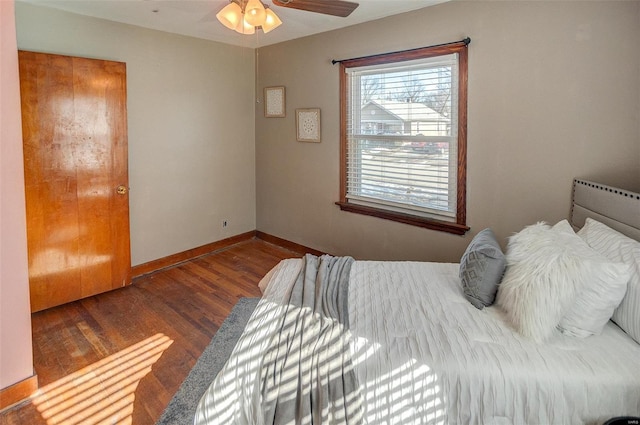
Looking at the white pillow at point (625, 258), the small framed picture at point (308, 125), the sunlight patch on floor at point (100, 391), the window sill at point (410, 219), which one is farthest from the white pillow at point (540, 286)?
the small framed picture at point (308, 125)

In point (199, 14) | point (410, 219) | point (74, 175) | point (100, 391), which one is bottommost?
point (100, 391)

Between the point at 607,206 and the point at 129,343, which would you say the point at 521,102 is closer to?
the point at 607,206

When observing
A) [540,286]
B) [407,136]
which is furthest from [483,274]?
[407,136]

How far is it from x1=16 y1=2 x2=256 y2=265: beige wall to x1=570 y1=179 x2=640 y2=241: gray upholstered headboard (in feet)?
12.1

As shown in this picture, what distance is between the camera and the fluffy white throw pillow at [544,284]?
5.61 ft

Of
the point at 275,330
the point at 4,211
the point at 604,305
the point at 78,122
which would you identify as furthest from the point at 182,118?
the point at 604,305

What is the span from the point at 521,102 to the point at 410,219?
53.0 inches

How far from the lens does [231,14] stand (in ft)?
7.74

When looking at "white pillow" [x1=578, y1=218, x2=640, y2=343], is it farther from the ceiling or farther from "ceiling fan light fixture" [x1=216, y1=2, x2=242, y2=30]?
"ceiling fan light fixture" [x1=216, y1=2, x2=242, y2=30]

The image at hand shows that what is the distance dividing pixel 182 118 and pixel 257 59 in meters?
1.34

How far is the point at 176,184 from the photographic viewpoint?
434 cm

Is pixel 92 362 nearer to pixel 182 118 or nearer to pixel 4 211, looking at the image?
pixel 4 211

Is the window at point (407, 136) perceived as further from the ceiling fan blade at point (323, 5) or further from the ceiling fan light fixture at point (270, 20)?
the ceiling fan light fixture at point (270, 20)

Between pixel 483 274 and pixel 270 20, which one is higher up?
pixel 270 20
